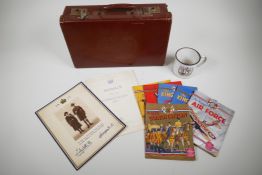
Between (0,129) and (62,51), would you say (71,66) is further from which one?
(0,129)

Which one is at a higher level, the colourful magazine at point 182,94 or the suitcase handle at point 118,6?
the suitcase handle at point 118,6

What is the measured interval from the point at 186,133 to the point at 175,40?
413 mm

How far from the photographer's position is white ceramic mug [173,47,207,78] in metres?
0.74

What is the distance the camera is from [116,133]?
2.16 feet

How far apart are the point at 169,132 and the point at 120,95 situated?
205mm

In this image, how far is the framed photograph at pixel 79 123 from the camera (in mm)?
630

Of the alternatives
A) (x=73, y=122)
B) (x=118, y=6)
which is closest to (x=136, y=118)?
(x=73, y=122)

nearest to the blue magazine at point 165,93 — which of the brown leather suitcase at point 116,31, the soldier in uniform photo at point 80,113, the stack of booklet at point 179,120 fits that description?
the stack of booklet at point 179,120

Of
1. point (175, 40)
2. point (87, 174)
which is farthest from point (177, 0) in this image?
point (87, 174)

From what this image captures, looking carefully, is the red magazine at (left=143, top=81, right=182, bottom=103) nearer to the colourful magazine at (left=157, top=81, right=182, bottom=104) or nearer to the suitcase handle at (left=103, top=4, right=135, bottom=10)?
the colourful magazine at (left=157, top=81, right=182, bottom=104)

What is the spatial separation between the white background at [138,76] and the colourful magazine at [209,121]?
2 centimetres

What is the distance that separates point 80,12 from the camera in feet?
2.20

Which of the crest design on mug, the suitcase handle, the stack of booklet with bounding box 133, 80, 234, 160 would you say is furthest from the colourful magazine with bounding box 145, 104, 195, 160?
the suitcase handle

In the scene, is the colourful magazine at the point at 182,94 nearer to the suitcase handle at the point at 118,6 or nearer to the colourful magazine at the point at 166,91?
the colourful magazine at the point at 166,91
